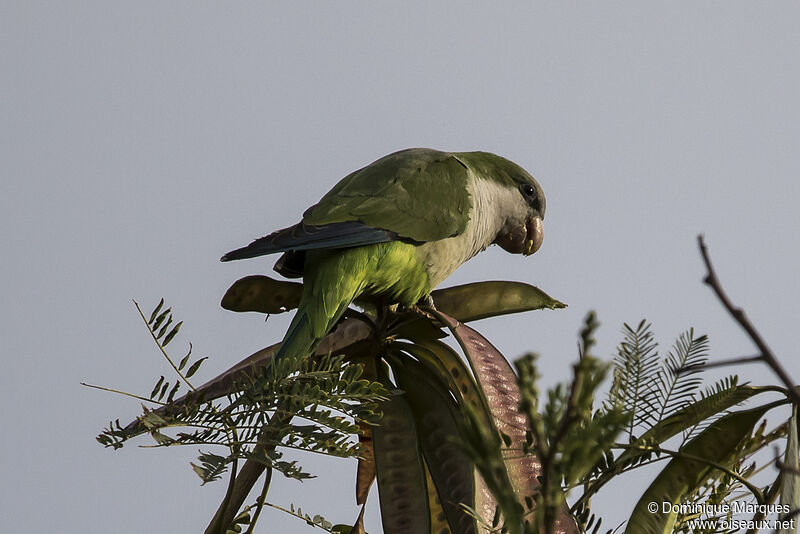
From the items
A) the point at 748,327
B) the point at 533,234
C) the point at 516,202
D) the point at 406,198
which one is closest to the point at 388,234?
the point at 406,198

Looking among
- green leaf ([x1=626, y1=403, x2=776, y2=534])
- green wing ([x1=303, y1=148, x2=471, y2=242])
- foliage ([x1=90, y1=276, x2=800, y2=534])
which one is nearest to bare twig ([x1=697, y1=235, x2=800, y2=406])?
foliage ([x1=90, y1=276, x2=800, y2=534])

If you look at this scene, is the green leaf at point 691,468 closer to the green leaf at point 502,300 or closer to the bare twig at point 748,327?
the green leaf at point 502,300

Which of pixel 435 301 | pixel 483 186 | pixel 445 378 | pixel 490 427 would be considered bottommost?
pixel 490 427

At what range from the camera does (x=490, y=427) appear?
217 centimetres

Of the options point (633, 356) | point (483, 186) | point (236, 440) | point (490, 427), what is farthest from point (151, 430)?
point (483, 186)

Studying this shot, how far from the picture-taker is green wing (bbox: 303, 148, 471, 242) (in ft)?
10.8

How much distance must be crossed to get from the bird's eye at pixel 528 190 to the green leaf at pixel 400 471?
2000 millimetres

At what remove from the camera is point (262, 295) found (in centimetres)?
281

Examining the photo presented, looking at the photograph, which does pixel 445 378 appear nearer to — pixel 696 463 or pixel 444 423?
pixel 444 423

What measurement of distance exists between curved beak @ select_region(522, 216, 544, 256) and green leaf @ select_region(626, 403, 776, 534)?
218 cm

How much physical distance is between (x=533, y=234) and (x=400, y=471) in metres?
2.19

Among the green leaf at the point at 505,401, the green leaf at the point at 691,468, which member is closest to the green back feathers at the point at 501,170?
the green leaf at the point at 505,401

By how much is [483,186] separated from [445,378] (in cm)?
170

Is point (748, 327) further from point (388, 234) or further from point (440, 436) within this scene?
point (388, 234)
